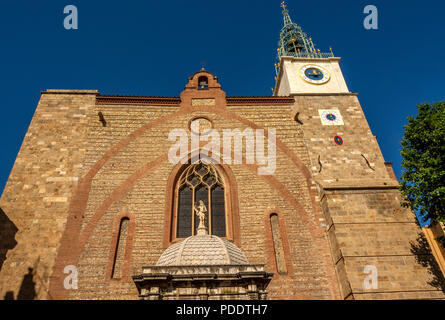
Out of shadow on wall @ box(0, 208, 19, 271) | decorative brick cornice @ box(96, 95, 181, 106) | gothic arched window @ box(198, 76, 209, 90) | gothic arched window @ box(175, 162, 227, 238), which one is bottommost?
shadow on wall @ box(0, 208, 19, 271)

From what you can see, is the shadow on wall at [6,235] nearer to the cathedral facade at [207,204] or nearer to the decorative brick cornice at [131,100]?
the cathedral facade at [207,204]

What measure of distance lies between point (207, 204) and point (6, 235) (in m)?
7.54

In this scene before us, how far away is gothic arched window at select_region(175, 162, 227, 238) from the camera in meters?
12.6

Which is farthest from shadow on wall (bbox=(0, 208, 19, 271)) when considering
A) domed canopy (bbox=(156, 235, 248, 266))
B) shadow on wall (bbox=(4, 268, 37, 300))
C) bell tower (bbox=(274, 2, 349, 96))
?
bell tower (bbox=(274, 2, 349, 96))

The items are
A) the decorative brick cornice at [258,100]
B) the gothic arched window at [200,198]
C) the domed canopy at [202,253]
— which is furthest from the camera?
the decorative brick cornice at [258,100]

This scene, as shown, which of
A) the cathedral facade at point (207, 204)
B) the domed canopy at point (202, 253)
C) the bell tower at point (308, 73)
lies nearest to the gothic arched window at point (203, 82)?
the cathedral facade at point (207, 204)

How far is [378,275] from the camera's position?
10367 millimetres

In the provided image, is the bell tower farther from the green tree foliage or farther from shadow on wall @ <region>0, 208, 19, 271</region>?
shadow on wall @ <region>0, 208, 19, 271</region>

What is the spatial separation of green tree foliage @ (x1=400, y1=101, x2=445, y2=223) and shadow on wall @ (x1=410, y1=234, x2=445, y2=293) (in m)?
1.04

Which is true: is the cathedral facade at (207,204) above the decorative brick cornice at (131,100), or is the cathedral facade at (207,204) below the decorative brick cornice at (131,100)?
below

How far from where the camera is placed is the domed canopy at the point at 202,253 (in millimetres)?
8695

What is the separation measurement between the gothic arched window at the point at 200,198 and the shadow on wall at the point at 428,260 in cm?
683

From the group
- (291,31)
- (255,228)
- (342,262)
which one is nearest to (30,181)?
(255,228)
